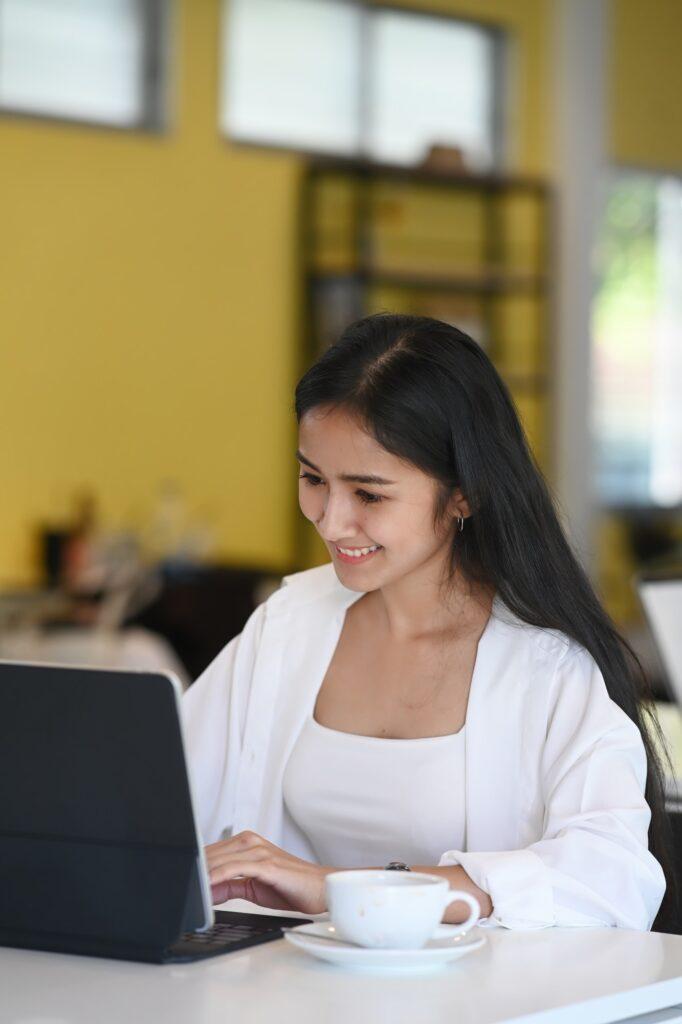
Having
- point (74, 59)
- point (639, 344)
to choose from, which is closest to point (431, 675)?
point (74, 59)

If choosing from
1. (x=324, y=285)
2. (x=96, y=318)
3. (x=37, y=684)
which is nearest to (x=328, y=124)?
(x=324, y=285)

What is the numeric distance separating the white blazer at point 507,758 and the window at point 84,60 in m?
5.26

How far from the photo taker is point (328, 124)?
8.07 metres

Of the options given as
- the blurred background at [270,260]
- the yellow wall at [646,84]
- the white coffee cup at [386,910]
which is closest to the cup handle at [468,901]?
the white coffee cup at [386,910]

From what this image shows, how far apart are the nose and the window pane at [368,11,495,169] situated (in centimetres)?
642

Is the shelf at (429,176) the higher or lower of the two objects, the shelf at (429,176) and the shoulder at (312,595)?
the higher

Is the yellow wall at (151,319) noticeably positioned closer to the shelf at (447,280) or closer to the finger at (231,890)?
the shelf at (447,280)

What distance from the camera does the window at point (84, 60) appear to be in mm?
7066

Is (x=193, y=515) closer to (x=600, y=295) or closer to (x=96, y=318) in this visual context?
(x=96, y=318)

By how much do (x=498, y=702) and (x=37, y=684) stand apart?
0.71 m

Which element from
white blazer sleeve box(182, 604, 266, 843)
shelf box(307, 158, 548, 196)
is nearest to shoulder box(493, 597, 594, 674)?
white blazer sleeve box(182, 604, 266, 843)

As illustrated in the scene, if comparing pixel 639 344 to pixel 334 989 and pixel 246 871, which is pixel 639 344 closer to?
pixel 246 871

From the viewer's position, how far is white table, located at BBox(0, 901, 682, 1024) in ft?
4.42

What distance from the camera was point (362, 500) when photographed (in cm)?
200
